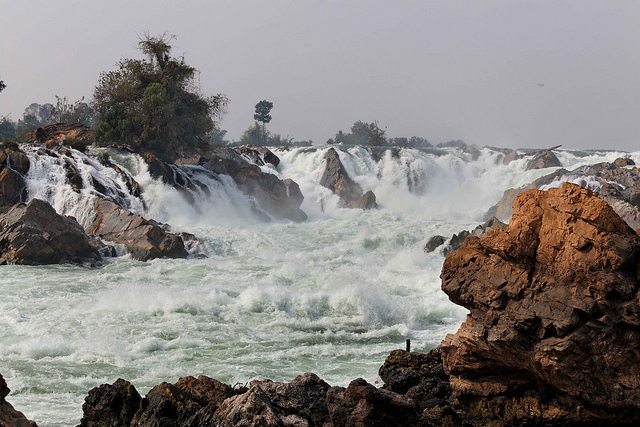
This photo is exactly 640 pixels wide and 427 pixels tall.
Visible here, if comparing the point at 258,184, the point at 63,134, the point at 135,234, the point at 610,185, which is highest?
the point at 63,134

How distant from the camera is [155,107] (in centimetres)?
4056

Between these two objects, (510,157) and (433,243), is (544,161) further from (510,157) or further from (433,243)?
(433,243)

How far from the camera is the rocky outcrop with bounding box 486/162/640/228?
29.5m

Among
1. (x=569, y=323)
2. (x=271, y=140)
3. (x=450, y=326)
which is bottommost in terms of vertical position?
(x=450, y=326)

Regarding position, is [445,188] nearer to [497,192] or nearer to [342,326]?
[497,192]

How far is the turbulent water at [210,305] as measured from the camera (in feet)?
40.8

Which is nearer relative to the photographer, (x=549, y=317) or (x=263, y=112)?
(x=549, y=317)

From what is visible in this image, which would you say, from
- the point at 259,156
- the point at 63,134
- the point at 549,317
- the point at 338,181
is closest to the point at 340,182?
the point at 338,181

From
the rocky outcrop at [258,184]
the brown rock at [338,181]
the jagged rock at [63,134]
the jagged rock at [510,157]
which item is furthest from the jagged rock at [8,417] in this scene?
the jagged rock at [510,157]

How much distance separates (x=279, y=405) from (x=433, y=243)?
66.4ft

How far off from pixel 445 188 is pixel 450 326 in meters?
37.0

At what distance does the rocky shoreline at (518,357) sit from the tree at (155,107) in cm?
3306

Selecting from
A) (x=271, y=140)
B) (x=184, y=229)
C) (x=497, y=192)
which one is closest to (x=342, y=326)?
(x=184, y=229)

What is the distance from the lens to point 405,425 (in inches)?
325
